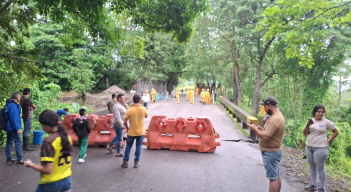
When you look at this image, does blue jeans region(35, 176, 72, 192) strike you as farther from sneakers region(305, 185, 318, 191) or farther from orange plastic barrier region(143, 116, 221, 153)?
orange plastic barrier region(143, 116, 221, 153)

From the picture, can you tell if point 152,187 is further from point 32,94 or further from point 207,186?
point 32,94

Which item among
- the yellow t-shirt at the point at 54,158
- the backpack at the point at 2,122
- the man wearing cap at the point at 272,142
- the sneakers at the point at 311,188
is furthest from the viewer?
the backpack at the point at 2,122

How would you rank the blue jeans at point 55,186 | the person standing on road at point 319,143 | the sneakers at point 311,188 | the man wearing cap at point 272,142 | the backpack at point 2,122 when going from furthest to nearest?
1. the backpack at point 2,122
2. the sneakers at point 311,188
3. the person standing on road at point 319,143
4. the man wearing cap at point 272,142
5. the blue jeans at point 55,186

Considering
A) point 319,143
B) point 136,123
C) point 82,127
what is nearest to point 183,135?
point 136,123

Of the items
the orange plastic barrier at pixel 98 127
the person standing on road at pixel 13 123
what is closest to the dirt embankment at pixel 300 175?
the orange plastic barrier at pixel 98 127

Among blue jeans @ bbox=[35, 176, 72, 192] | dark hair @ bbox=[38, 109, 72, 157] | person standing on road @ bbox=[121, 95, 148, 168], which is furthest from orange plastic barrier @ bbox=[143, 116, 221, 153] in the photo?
dark hair @ bbox=[38, 109, 72, 157]

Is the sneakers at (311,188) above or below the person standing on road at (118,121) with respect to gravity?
below

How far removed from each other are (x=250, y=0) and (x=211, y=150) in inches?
616

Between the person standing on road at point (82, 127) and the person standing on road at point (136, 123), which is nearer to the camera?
the person standing on road at point (136, 123)

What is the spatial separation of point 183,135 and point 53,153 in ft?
16.3

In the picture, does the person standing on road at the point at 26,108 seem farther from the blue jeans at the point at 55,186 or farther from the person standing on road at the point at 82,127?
the blue jeans at the point at 55,186

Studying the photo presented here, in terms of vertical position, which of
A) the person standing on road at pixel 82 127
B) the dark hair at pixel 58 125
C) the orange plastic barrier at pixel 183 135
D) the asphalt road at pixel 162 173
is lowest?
the asphalt road at pixel 162 173

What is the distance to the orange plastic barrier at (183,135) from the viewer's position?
7.23 metres

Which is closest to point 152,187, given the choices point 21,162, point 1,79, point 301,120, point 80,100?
point 21,162
